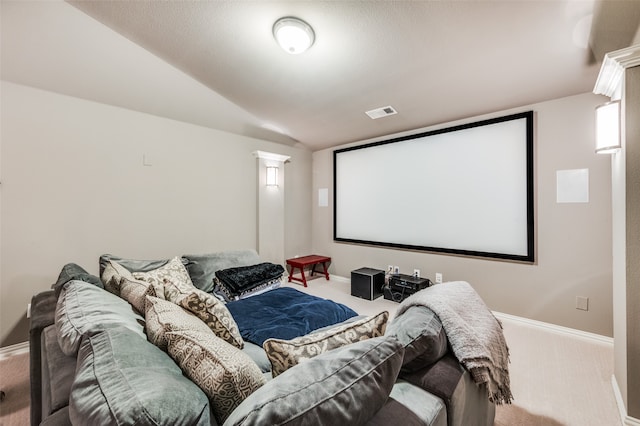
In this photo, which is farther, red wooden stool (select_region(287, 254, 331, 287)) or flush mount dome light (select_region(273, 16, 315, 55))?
red wooden stool (select_region(287, 254, 331, 287))

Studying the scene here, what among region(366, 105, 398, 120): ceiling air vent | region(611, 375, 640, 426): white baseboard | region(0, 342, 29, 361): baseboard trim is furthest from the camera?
region(366, 105, 398, 120): ceiling air vent

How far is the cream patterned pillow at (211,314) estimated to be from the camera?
138cm

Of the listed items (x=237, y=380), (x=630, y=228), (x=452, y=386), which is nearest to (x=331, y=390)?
(x=237, y=380)

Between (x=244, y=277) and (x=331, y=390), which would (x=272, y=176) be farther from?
(x=331, y=390)

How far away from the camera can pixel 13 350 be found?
2537 millimetres

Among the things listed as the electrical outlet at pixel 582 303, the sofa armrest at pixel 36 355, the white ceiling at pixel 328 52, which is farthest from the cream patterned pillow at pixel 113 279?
the electrical outlet at pixel 582 303

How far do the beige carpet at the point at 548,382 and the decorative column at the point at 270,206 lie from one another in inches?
110

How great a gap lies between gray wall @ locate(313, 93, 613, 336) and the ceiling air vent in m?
1.06

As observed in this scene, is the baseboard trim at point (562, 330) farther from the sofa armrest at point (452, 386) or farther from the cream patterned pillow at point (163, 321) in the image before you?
the cream patterned pillow at point (163, 321)

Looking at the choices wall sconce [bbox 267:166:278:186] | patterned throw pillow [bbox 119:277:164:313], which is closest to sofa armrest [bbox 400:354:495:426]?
patterned throw pillow [bbox 119:277:164:313]

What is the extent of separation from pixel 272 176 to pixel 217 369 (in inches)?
153

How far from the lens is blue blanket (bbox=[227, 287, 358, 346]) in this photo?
1874 millimetres

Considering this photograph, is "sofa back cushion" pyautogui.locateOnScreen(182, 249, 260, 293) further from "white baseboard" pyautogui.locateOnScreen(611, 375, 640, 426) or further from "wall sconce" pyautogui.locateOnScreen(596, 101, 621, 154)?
"wall sconce" pyautogui.locateOnScreen(596, 101, 621, 154)

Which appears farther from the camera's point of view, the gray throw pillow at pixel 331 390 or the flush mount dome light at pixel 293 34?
the flush mount dome light at pixel 293 34
